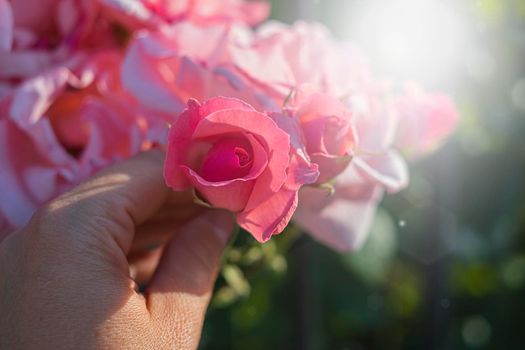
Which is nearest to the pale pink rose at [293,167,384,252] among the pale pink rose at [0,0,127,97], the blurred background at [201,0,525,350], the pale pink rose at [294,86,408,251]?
the pale pink rose at [294,86,408,251]

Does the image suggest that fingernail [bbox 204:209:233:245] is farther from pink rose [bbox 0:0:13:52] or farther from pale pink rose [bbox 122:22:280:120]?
pink rose [bbox 0:0:13:52]

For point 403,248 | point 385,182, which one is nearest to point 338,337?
point 403,248

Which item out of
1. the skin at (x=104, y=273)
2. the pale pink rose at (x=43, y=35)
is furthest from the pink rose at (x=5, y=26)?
the skin at (x=104, y=273)

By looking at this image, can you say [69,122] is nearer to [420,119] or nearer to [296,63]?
[296,63]

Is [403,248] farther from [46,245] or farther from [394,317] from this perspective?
[46,245]

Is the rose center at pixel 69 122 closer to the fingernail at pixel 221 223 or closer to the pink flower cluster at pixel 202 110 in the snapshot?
the pink flower cluster at pixel 202 110

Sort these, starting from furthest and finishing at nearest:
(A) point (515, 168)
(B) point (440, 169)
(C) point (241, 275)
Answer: (A) point (515, 168), (B) point (440, 169), (C) point (241, 275)

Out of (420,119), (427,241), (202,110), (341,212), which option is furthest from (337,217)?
(427,241)
